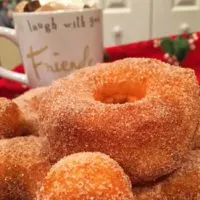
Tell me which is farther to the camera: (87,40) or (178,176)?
(87,40)

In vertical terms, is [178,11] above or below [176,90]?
below

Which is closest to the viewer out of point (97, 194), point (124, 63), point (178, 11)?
point (97, 194)

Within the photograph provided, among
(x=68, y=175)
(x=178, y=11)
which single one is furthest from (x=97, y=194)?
(x=178, y=11)

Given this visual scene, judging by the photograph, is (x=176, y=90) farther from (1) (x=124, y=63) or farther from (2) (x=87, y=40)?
(2) (x=87, y=40)

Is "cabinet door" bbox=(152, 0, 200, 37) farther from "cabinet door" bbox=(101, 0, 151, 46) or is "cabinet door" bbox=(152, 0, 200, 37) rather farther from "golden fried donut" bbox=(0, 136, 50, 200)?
"golden fried donut" bbox=(0, 136, 50, 200)

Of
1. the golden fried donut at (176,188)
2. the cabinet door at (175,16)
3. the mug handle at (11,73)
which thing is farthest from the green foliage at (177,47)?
the cabinet door at (175,16)

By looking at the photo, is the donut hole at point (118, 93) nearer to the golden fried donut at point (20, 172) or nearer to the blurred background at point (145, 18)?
the golden fried donut at point (20, 172)

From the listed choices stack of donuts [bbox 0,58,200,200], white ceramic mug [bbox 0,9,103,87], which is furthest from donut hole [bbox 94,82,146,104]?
white ceramic mug [bbox 0,9,103,87]

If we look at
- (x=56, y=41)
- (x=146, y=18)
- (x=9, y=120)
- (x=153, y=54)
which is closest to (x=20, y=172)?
(x=9, y=120)
